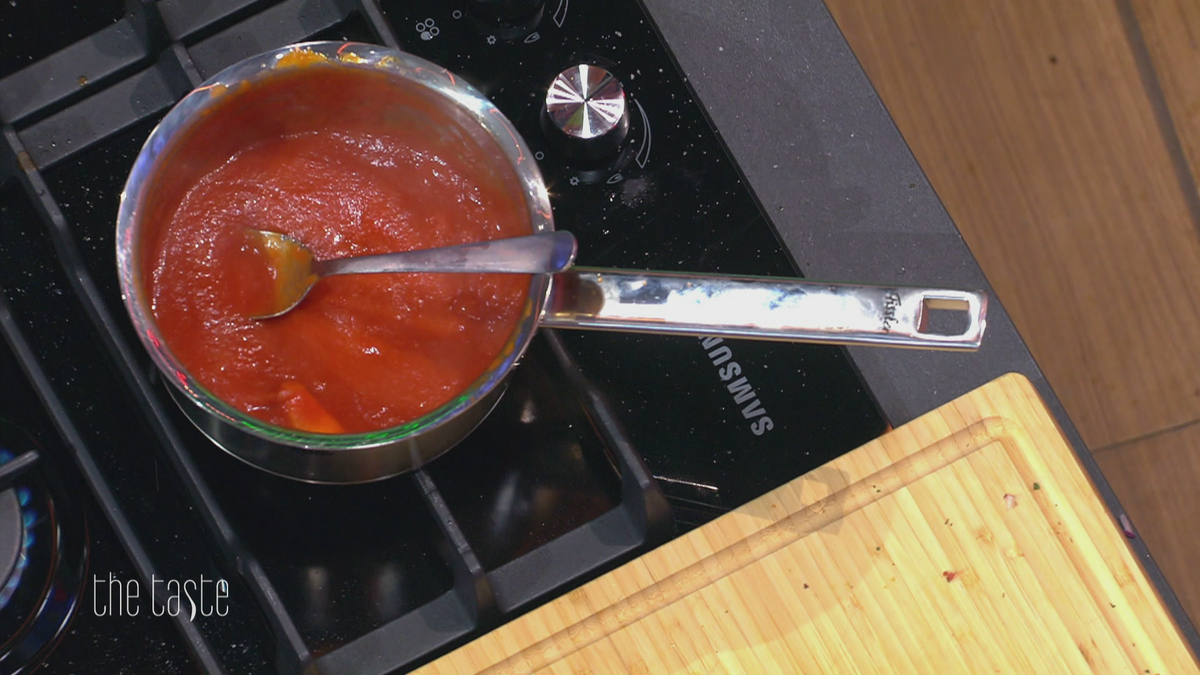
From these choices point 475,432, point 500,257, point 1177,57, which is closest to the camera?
point 500,257

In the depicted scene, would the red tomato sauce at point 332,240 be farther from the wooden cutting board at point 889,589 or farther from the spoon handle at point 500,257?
the wooden cutting board at point 889,589

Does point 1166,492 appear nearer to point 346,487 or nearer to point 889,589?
point 889,589

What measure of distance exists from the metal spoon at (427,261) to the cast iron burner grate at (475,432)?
0.31 ft

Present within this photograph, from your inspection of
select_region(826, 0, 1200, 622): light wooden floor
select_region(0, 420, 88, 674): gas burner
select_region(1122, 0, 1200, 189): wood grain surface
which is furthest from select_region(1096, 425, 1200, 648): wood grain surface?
select_region(0, 420, 88, 674): gas burner

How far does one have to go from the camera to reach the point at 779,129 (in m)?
0.63

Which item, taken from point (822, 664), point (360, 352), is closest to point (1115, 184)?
point (822, 664)

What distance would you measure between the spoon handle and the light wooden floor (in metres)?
0.69

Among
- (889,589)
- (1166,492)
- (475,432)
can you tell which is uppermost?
(475,432)

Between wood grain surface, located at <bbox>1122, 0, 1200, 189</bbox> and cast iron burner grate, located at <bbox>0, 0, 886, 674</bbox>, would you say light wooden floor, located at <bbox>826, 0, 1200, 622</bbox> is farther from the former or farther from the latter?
cast iron burner grate, located at <bbox>0, 0, 886, 674</bbox>

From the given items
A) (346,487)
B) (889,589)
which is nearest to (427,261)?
(346,487)

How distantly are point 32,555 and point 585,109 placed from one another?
342 millimetres

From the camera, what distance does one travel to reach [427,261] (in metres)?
0.48

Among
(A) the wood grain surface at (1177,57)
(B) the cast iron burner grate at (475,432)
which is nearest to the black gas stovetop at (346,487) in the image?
(B) the cast iron burner grate at (475,432)

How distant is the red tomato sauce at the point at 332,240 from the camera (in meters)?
0.51
